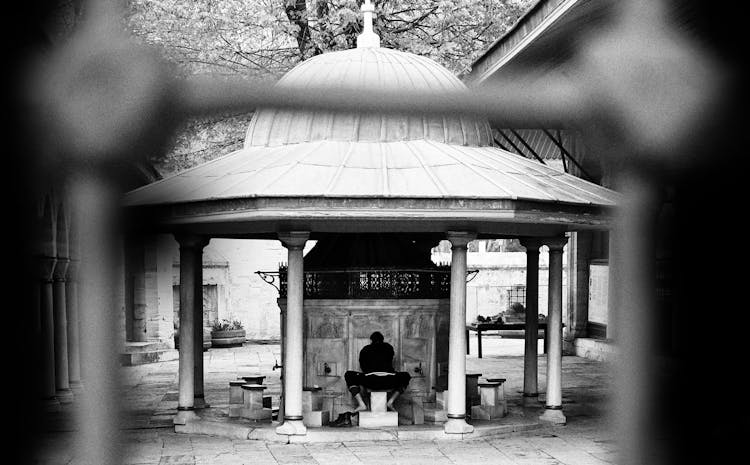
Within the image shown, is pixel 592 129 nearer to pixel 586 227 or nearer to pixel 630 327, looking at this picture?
pixel 630 327

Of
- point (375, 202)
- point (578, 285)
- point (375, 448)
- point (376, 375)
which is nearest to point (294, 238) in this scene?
point (375, 202)

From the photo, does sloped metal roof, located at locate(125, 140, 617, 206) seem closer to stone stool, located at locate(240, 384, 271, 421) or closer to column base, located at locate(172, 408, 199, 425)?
stone stool, located at locate(240, 384, 271, 421)

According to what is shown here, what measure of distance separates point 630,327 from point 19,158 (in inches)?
31.4

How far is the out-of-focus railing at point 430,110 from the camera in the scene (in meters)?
1.25

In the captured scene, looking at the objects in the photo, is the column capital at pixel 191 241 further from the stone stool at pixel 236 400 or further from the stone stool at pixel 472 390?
the stone stool at pixel 472 390

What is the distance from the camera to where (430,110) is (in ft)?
4.62

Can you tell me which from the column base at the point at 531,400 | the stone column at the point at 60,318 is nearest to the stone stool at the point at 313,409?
the column base at the point at 531,400

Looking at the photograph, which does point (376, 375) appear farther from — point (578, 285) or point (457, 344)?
point (578, 285)

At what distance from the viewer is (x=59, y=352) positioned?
17875 millimetres

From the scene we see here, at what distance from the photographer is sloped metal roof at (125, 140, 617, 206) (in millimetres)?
11312

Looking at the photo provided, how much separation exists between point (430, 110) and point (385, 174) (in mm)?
10446

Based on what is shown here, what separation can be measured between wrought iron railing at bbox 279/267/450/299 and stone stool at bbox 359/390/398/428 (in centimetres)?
134

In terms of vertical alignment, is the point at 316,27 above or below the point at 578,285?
above

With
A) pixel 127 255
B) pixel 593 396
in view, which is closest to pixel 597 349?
pixel 593 396
